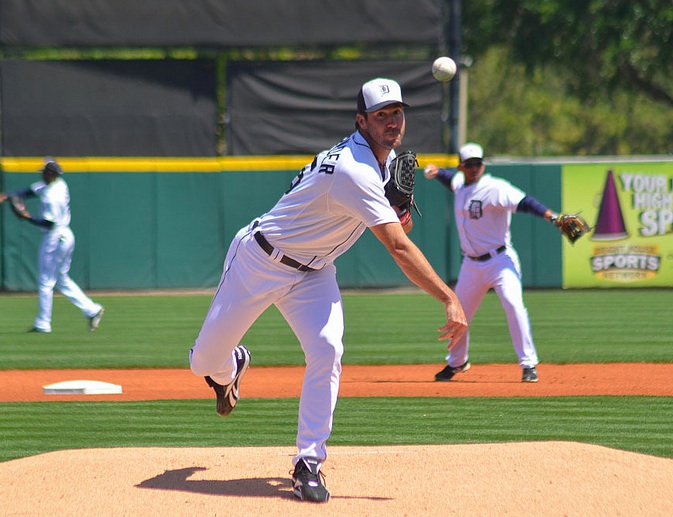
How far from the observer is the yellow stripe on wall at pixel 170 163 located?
20.5 m

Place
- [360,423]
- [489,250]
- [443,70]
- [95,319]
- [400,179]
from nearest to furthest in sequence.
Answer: [400,179] → [360,423] → [489,250] → [443,70] → [95,319]

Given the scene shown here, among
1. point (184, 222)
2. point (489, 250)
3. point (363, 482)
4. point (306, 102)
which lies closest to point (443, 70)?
→ point (489, 250)

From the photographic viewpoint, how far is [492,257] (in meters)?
9.39

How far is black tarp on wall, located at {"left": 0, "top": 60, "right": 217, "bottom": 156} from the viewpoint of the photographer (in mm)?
20766

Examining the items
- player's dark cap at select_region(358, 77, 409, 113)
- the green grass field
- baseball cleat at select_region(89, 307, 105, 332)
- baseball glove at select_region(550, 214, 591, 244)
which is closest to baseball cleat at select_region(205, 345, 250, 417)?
the green grass field

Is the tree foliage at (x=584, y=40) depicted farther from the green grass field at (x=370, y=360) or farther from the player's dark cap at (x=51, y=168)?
the player's dark cap at (x=51, y=168)

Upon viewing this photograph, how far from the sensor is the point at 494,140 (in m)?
52.0

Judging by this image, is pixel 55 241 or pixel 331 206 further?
pixel 55 241

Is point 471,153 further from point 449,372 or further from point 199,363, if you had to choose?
point 199,363

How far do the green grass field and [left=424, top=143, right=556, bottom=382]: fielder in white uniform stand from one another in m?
0.79

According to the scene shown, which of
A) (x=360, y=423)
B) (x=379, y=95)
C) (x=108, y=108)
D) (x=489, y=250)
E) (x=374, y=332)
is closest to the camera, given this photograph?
(x=379, y=95)

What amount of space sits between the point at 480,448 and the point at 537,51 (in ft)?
83.3

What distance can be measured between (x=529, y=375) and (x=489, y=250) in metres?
1.15

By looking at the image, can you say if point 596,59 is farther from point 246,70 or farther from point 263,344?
point 263,344
